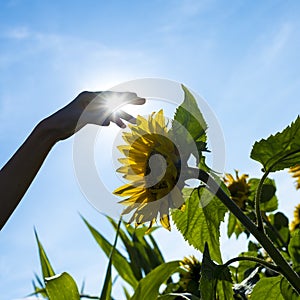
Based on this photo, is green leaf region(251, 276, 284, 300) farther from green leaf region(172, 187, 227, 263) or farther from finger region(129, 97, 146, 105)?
finger region(129, 97, 146, 105)

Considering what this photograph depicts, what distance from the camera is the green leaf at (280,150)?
507 mm

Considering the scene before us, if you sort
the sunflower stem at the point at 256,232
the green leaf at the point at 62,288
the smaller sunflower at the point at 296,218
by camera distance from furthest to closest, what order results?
1. the smaller sunflower at the point at 296,218
2. the green leaf at the point at 62,288
3. the sunflower stem at the point at 256,232

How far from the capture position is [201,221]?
0.54 meters

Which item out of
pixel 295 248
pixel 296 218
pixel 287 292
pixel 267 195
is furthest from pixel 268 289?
pixel 296 218

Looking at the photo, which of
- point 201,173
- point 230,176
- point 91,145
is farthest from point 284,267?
point 230,176

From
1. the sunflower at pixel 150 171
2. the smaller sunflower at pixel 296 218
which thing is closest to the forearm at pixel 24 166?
the sunflower at pixel 150 171

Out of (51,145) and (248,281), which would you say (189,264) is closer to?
(248,281)

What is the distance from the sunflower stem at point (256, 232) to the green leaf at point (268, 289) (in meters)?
0.09

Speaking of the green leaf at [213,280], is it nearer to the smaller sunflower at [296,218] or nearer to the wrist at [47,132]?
the wrist at [47,132]

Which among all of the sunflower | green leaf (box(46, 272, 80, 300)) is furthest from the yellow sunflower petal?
green leaf (box(46, 272, 80, 300))

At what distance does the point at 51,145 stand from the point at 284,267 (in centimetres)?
25

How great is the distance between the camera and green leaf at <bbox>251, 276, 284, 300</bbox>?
0.57 metres

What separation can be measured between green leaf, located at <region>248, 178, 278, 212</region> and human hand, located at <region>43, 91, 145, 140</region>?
474mm

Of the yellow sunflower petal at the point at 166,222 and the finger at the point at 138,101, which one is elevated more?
the finger at the point at 138,101
